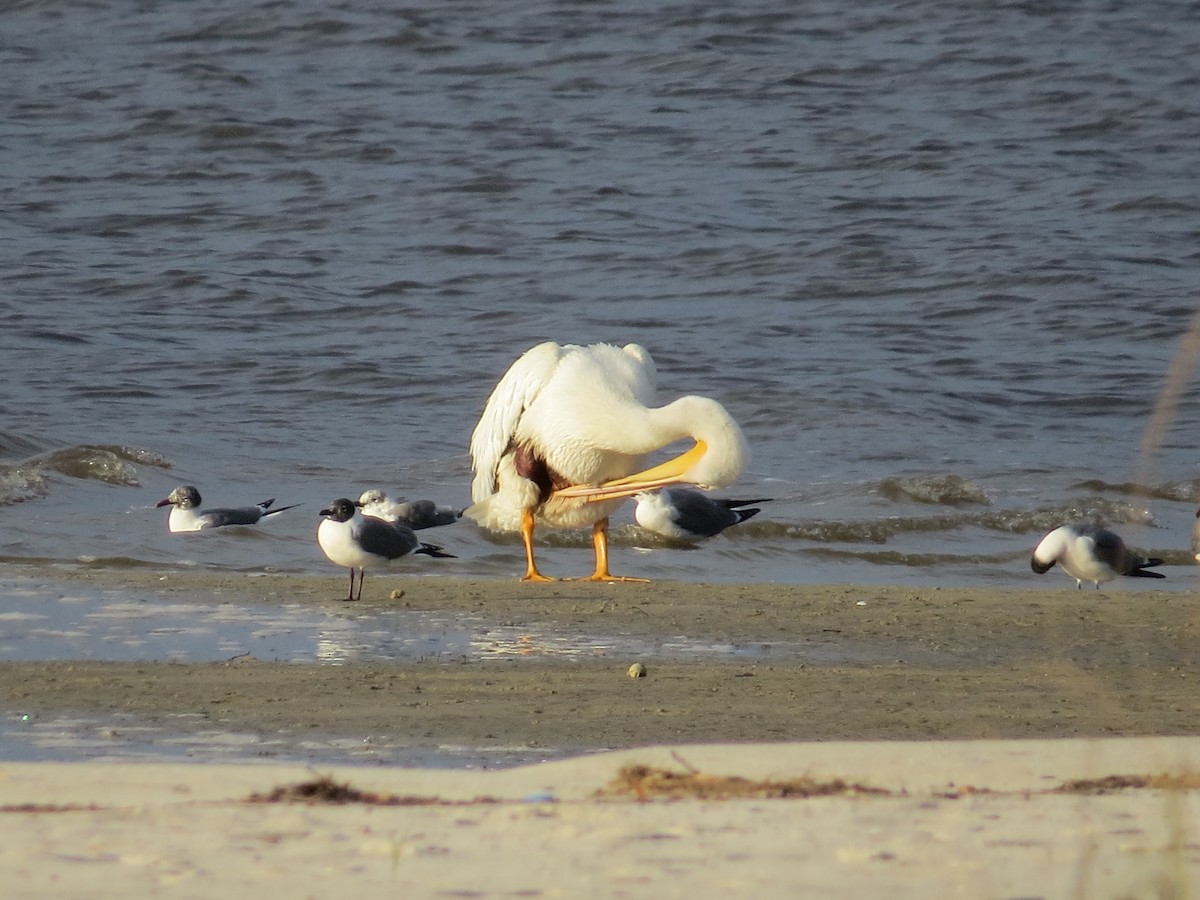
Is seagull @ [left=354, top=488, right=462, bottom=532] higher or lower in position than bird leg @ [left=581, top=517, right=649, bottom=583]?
lower

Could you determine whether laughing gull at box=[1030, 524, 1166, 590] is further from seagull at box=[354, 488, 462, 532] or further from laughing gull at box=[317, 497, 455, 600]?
seagull at box=[354, 488, 462, 532]

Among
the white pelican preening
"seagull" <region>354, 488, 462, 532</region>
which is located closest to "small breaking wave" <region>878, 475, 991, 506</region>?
"seagull" <region>354, 488, 462, 532</region>

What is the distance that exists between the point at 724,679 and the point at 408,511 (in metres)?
4.09

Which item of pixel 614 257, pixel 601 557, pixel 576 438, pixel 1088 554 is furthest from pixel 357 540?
pixel 614 257

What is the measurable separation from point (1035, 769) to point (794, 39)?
22551 millimetres

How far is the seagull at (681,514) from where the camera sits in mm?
9773

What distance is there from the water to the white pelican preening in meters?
0.89

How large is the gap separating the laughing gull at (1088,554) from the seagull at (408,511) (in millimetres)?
3246

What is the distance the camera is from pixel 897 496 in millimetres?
11414

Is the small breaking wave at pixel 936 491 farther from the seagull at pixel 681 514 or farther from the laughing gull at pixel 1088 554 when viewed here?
the laughing gull at pixel 1088 554

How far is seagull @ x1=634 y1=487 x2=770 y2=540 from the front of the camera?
9.77 meters

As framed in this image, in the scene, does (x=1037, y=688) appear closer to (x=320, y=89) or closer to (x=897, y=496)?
(x=897, y=496)

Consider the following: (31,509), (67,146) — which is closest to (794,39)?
(67,146)

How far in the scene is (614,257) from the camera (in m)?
18.3
